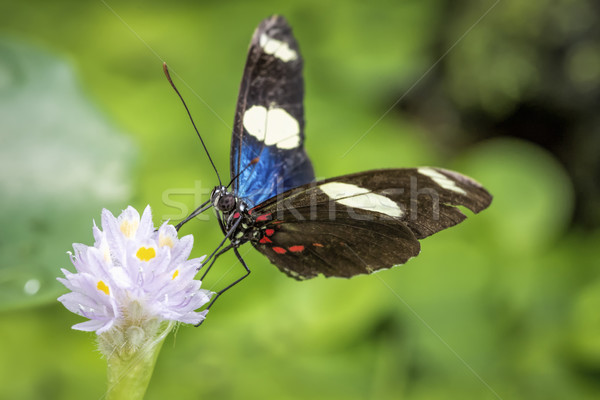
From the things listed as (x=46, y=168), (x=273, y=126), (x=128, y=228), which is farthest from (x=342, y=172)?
(x=128, y=228)

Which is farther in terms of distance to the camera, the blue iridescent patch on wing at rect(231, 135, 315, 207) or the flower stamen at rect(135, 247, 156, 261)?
the blue iridescent patch on wing at rect(231, 135, 315, 207)

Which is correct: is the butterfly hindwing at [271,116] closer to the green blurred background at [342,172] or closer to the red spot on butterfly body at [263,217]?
the red spot on butterfly body at [263,217]

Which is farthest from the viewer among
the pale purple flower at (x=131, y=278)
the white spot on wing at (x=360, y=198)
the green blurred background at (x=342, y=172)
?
the green blurred background at (x=342, y=172)

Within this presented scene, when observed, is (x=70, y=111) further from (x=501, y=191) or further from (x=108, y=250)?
(x=501, y=191)

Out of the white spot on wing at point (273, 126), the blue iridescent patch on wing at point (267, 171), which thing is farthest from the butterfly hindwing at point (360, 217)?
the white spot on wing at point (273, 126)

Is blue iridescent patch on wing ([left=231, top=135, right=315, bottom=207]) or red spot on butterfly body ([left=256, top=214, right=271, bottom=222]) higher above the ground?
blue iridescent patch on wing ([left=231, top=135, right=315, bottom=207])

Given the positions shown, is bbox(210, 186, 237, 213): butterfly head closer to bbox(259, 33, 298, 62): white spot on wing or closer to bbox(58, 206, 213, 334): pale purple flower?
bbox(58, 206, 213, 334): pale purple flower

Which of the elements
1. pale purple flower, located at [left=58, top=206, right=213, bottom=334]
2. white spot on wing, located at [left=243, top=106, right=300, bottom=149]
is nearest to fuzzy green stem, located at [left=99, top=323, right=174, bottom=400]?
pale purple flower, located at [left=58, top=206, right=213, bottom=334]

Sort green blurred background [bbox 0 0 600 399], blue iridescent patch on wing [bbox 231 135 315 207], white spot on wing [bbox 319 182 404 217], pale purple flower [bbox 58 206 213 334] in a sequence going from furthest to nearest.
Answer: green blurred background [bbox 0 0 600 399], blue iridescent patch on wing [bbox 231 135 315 207], white spot on wing [bbox 319 182 404 217], pale purple flower [bbox 58 206 213 334]
